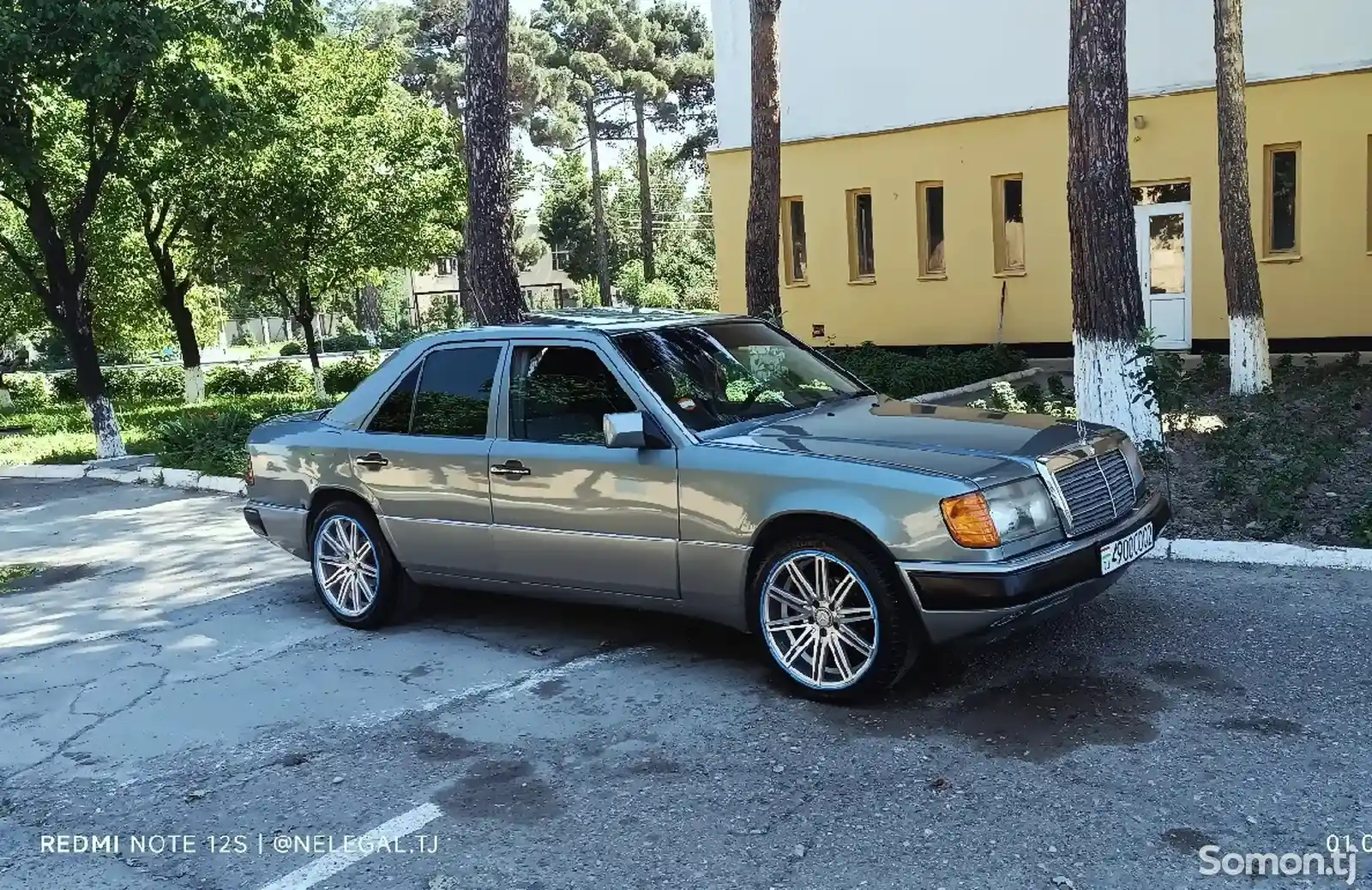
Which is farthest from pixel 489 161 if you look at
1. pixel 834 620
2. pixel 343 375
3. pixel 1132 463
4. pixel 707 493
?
pixel 343 375

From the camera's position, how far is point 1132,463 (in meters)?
5.46

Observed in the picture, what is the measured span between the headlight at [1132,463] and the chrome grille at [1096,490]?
4 centimetres

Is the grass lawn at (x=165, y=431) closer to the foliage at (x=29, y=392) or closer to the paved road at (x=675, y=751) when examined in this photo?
the foliage at (x=29, y=392)

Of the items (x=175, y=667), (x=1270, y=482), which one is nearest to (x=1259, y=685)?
(x=1270, y=482)

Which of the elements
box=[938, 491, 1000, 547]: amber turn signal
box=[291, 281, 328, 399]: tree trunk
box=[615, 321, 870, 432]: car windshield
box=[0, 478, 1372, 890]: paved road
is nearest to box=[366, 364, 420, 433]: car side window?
box=[0, 478, 1372, 890]: paved road

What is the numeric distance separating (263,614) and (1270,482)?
Answer: 21.3 ft

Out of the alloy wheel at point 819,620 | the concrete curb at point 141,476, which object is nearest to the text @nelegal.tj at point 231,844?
the alloy wheel at point 819,620

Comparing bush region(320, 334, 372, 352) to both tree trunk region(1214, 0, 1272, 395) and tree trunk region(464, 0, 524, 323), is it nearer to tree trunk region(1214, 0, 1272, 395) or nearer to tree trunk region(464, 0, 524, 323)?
tree trunk region(464, 0, 524, 323)

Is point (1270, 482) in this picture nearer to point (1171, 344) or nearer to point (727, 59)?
point (1171, 344)

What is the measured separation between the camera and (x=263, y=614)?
7.10m

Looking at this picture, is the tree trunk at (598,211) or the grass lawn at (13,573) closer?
the grass lawn at (13,573)

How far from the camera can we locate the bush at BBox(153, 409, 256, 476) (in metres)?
12.9

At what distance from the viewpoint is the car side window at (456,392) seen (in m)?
6.07

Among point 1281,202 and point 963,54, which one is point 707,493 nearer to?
point 1281,202
